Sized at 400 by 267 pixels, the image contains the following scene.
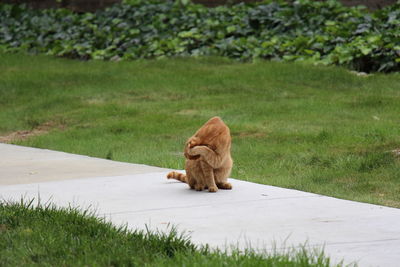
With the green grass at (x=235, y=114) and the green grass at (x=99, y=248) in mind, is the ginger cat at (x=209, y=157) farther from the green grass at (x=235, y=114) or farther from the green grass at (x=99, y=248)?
the green grass at (x=99, y=248)

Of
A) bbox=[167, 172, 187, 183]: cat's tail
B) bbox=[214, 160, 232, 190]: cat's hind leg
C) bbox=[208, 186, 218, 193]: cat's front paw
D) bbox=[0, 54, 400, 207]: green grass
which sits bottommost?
bbox=[0, 54, 400, 207]: green grass

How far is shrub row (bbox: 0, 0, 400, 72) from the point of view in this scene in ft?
50.1

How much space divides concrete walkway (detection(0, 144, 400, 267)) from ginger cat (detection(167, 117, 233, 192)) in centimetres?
10

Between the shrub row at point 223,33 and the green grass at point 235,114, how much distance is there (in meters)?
0.65

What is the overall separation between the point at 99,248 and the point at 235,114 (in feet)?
24.9

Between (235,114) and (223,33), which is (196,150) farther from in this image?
(223,33)

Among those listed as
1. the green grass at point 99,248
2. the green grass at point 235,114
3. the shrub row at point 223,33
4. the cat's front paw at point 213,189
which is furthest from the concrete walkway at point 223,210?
the shrub row at point 223,33

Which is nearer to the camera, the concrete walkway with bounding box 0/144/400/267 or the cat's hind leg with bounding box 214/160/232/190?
the concrete walkway with bounding box 0/144/400/267

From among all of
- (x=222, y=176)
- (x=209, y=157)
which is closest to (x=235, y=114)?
(x=222, y=176)

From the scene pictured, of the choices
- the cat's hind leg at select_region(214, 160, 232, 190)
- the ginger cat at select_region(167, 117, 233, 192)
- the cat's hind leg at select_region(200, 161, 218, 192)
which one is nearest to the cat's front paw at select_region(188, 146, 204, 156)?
the ginger cat at select_region(167, 117, 233, 192)

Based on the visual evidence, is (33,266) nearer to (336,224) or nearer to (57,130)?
(336,224)

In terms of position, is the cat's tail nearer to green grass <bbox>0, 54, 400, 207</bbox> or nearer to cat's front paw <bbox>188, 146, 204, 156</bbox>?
cat's front paw <bbox>188, 146, 204, 156</bbox>

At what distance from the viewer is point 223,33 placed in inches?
691

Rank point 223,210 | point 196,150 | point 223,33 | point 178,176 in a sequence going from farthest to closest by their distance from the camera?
1. point 223,33
2. point 178,176
3. point 196,150
4. point 223,210
